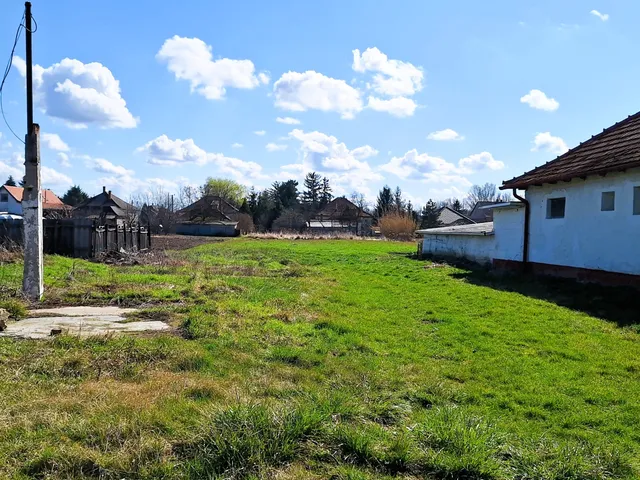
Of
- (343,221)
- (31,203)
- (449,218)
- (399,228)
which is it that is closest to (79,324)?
(31,203)

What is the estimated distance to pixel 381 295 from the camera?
11.4 m

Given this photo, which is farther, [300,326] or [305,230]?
[305,230]

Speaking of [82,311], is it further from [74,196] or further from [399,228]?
[74,196]

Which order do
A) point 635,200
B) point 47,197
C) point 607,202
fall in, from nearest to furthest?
point 635,200 < point 607,202 < point 47,197

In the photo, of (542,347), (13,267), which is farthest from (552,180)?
(13,267)

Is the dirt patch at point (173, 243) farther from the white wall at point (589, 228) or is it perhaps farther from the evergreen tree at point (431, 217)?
the evergreen tree at point (431, 217)

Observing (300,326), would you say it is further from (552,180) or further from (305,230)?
(305,230)

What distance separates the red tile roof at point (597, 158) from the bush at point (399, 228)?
34.1m

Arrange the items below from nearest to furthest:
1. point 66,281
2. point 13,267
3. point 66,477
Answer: point 66,477
point 66,281
point 13,267

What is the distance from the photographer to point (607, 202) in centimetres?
1173

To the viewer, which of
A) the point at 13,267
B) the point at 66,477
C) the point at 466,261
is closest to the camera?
the point at 66,477

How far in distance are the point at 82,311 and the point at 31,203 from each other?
263cm

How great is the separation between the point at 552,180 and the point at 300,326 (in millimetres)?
9749

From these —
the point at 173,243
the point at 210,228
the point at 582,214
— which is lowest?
the point at 173,243
